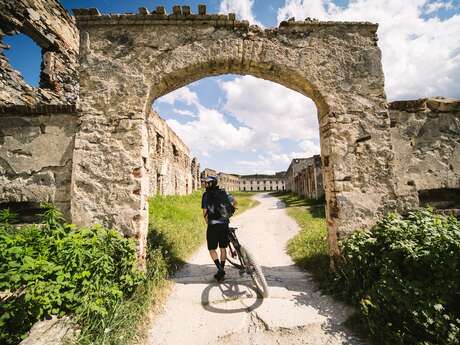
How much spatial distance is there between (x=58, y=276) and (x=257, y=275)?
2190 millimetres

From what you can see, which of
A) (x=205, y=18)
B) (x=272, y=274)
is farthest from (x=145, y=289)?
(x=205, y=18)

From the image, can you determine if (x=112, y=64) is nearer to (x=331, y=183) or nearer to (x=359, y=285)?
(x=331, y=183)

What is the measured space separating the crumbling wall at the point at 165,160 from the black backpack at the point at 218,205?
669 cm

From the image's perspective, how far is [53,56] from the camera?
6.86 meters

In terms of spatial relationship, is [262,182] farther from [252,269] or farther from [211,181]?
[252,269]

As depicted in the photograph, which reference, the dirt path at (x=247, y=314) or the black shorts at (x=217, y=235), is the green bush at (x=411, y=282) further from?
the black shorts at (x=217, y=235)

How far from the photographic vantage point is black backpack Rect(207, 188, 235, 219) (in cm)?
394

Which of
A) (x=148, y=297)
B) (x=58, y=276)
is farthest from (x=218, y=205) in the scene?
(x=58, y=276)

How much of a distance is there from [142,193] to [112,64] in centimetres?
198

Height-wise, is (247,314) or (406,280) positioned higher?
(406,280)

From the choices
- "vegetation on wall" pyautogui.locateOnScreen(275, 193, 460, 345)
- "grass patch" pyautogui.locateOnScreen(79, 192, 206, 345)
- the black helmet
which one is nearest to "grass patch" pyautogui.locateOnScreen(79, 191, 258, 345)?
"grass patch" pyautogui.locateOnScreen(79, 192, 206, 345)

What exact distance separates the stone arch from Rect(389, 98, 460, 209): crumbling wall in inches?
15.6

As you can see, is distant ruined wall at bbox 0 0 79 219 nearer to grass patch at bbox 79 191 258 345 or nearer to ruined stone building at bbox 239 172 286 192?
grass patch at bbox 79 191 258 345

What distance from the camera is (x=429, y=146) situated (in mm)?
3818
